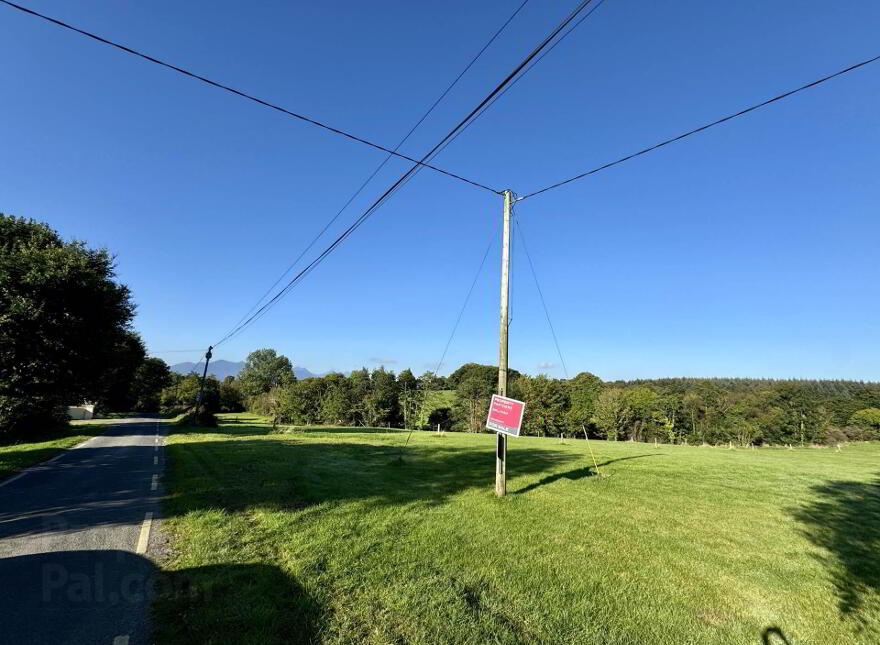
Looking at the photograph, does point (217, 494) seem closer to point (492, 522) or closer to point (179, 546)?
point (179, 546)

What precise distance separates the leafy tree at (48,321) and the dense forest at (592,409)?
43451mm

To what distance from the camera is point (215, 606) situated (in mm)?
4680

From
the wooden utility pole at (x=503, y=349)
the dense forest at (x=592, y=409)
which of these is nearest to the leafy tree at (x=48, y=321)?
the wooden utility pole at (x=503, y=349)

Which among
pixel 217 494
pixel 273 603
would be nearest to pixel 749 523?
pixel 273 603

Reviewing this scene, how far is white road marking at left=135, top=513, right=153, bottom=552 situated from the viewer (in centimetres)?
637

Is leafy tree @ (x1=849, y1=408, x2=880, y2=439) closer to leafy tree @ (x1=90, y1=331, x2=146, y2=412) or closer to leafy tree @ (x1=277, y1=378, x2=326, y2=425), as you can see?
leafy tree @ (x1=277, y1=378, x2=326, y2=425)

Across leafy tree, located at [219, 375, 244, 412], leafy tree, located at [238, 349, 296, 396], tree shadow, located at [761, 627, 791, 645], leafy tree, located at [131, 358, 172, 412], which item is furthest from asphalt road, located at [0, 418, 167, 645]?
leafy tree, located at [238, 349, 296, 396]

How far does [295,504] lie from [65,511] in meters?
4.88

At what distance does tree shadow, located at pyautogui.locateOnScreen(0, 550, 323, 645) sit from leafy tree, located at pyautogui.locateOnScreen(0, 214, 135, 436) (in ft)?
76.6

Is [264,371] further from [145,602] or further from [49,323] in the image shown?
[145,602]

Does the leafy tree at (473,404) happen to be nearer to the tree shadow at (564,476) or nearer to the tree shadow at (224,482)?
the tree shadow at (224,482)

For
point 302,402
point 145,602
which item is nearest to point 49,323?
point 145,602

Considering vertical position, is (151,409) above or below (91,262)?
below

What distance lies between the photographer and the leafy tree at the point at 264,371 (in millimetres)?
117144
